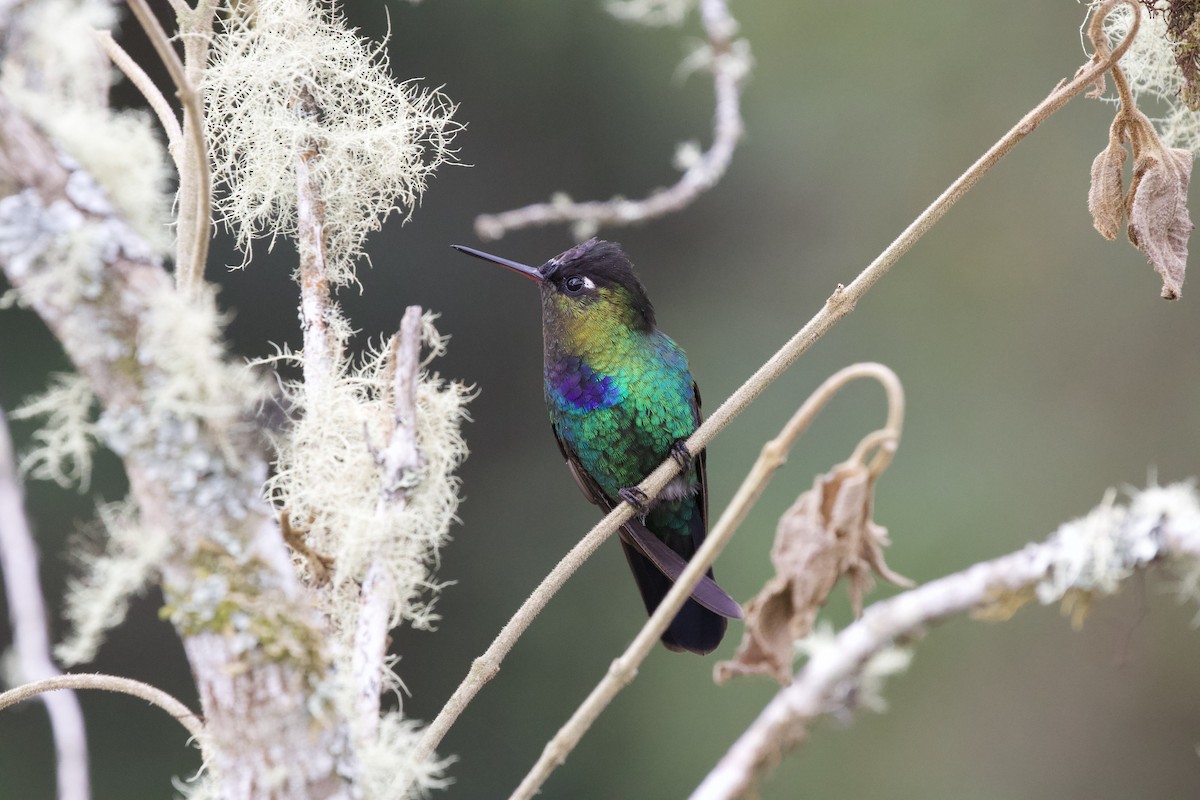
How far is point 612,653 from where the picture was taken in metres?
5.45

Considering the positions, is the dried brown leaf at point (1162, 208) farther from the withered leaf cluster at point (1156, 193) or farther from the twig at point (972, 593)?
the twig at point (972, 593)

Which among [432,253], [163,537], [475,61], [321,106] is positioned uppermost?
[475,61]

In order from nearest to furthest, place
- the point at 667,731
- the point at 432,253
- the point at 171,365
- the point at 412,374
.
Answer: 1. the point at 171,365
2. the point at 412,374
3. the point at 432,253
4. the point at 667,731

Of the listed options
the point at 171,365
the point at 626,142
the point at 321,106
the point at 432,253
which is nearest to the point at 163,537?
the point at 171,365

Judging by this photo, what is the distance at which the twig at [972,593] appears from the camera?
0.81 metres

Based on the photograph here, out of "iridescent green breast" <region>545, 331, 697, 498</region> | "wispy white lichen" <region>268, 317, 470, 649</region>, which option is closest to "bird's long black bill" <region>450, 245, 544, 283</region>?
"iridescent green breast" <region>545, 331, 697, 498</region>

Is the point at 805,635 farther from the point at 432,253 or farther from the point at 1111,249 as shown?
the point at 1111,249

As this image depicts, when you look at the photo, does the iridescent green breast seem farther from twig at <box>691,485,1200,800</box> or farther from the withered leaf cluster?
twig at <box>691,485,1200,800</box>

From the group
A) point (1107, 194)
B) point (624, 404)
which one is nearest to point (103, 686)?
point (1107, 194)

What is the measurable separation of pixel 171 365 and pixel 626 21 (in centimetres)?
540

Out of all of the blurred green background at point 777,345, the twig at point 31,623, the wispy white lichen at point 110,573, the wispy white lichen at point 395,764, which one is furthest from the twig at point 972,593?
the blurred green background at point 777,345

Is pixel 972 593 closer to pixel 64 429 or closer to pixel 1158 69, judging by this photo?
pixel 64 429

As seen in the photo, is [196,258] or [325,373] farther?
[325,373]

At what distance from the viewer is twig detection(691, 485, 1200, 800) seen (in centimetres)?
81
